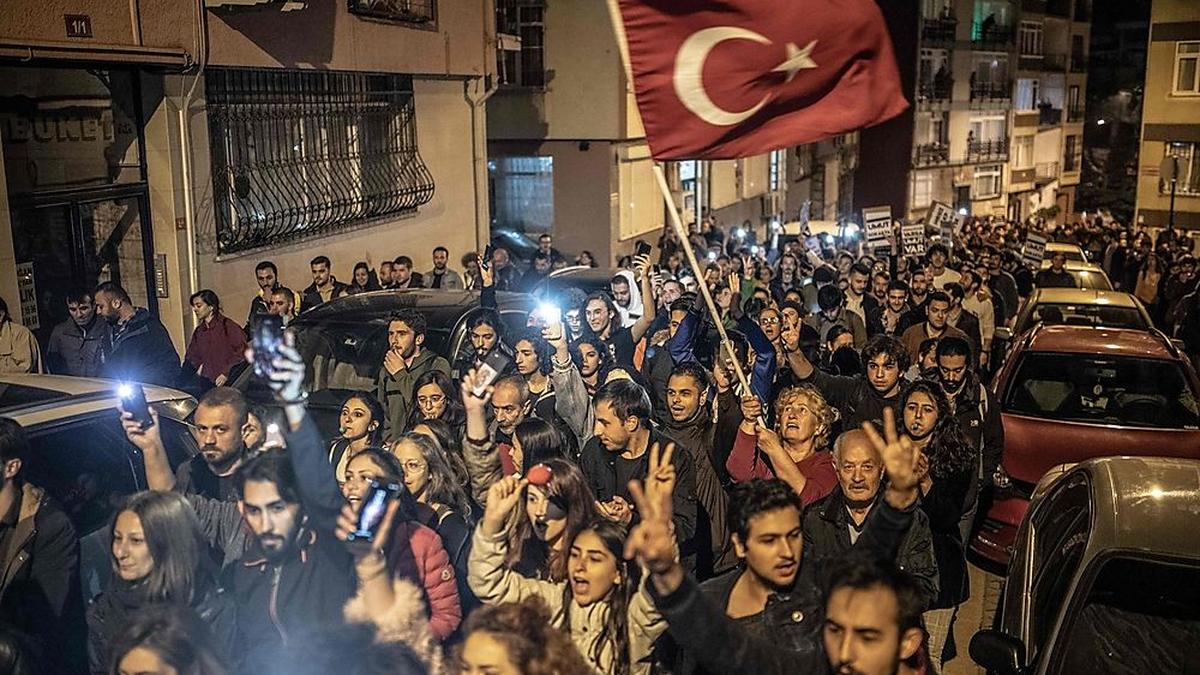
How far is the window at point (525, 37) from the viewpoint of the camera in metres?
24.4

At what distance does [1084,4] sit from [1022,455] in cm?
5564

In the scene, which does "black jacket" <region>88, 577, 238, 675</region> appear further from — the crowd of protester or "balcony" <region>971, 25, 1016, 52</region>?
"balcony" <region>971, 25, 1016, 52</region>

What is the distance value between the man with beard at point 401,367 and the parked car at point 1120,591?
4056mm

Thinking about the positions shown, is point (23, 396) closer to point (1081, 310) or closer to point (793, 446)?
point (793, 446)

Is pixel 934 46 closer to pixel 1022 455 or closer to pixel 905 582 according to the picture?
pixel 1022 455

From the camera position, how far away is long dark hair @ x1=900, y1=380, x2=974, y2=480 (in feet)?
19.8

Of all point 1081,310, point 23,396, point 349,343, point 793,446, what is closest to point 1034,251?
point 1081,310

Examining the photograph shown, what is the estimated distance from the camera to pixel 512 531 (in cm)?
424

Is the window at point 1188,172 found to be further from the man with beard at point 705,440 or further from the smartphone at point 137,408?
the smartphone at point 137,408

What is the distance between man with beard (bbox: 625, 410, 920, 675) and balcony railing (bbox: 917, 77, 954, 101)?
143 feet

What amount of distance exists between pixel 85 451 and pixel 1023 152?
53.1 m

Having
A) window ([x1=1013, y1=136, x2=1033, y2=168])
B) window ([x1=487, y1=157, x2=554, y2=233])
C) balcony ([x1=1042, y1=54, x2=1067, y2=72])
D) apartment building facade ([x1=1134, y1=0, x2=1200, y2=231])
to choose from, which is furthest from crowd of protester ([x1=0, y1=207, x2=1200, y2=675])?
Result: balcony ([x1=1042, y1=54, x2=1067, y2=72])

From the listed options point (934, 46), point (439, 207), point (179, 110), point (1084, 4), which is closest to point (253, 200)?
point (179, 110)

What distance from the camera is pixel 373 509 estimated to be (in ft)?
14.0
